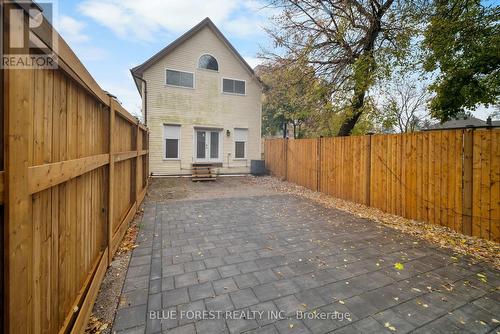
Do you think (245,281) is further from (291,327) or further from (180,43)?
(180,43)

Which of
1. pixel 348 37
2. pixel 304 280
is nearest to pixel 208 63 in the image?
pixel 348 37

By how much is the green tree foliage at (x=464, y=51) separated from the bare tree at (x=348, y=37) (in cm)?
97

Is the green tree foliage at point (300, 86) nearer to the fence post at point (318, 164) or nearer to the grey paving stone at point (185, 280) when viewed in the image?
the fence post at point (318, 164)

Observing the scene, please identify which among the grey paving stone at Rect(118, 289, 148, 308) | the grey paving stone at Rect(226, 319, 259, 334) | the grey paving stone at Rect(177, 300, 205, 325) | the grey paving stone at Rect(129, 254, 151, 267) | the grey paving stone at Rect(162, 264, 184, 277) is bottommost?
the grey paving stone at Rect(226, 319, 259, 334)

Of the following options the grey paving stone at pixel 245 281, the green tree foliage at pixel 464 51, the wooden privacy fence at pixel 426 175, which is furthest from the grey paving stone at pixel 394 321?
the green tree foliage at pixel 464 51

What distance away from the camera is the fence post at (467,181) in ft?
14.1

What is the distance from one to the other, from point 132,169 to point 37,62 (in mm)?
4389

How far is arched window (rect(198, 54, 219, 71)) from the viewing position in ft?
39.7

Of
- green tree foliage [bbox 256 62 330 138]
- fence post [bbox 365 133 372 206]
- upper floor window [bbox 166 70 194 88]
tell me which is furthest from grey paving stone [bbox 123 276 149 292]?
upper floor window [bbox 166 70 194 88]

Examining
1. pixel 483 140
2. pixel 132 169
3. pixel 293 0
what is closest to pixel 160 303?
pixel 132 169

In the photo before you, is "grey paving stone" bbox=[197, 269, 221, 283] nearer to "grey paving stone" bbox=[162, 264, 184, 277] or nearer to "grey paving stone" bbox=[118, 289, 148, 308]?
"grey paving stone" bbox=[162, 264, 184, 277]

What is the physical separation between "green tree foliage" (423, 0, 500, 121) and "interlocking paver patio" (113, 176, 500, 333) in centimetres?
535

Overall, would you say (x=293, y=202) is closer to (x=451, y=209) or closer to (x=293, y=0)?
(x=451, y=209)

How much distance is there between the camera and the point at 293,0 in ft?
27.9
